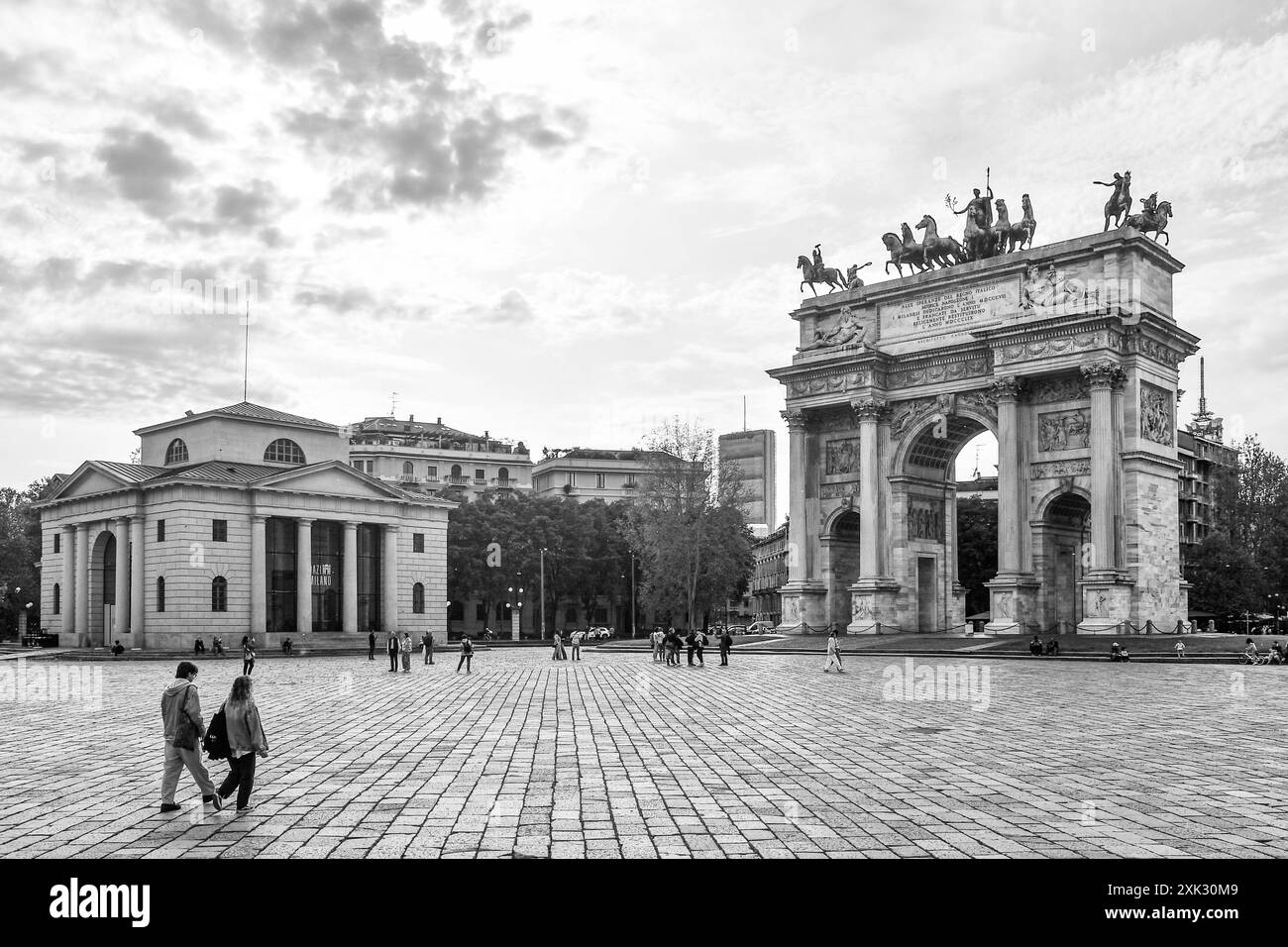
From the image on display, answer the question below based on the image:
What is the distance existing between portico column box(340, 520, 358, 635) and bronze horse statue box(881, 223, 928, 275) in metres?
33.9

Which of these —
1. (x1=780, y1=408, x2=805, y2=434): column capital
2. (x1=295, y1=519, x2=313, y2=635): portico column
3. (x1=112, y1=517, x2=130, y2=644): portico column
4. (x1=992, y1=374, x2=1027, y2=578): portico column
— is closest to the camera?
(x1=992, y1=374, x2=1027, y2=578): portico column

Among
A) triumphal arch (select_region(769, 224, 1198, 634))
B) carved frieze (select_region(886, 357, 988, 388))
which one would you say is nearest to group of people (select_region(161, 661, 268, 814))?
triumphal arch (select_region(769, 224, 1198, 634))

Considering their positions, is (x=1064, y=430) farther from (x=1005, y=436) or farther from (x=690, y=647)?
(x=690, y=647)

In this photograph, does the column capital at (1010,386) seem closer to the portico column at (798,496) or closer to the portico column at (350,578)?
the portico column at (798,496)

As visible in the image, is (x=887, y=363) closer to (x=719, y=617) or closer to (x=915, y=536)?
(x=915, y=536)

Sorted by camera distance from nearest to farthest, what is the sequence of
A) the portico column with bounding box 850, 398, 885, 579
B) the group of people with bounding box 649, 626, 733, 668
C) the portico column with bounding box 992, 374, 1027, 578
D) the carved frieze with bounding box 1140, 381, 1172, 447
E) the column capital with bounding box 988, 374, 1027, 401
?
the group of people with bounding box 649, 626, 733, 668, the carved frieze with bounding box 1140, 381, 1172, 447, the column capital with bounding box 988, 374, 1027, 401, the portico column with bounding box 992, 374, 1027, 578, the portico column with bounding box 850, 398, 885, 579

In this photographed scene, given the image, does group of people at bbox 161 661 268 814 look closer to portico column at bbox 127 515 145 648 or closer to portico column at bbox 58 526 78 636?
portico column at bbox 127 515 145 648

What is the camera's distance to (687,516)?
250 ft

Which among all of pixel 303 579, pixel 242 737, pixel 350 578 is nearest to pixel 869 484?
pixel 350 578

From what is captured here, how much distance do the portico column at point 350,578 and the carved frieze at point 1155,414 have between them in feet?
141

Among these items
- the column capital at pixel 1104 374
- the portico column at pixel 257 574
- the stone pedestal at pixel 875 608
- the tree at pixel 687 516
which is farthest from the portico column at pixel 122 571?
the column capital at pixel 1104 374

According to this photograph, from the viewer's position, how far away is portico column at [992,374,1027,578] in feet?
188

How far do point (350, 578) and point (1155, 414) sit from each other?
145 ft
